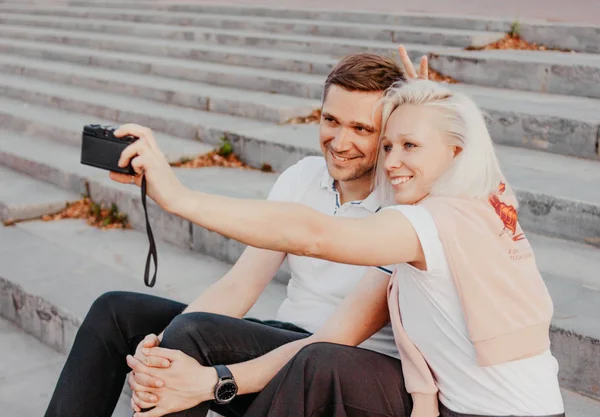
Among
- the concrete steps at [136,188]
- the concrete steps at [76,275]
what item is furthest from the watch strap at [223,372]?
the concrete steps at [136,188]

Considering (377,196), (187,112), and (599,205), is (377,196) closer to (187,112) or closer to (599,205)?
(599,205)

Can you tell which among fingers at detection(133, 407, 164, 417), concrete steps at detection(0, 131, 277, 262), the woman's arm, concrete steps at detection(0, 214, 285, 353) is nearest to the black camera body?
the woman's arm

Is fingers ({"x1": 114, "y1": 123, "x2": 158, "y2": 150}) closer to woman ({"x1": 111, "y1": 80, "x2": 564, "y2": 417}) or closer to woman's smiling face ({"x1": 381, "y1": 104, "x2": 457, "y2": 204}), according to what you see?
woman ({"x1": 111, "y1": 80, "x2": 564, "y2": 417})

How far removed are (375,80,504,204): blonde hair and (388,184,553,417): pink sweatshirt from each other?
0.13ft

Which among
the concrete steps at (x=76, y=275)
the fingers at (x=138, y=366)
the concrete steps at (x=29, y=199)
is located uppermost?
the fingers at (x=138, y=366)

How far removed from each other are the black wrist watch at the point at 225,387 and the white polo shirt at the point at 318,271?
0.36 meters

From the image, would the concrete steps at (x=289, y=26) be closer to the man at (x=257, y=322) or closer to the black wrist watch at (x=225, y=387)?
the man at (x=257, y=322)

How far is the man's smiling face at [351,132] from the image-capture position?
2250 mm

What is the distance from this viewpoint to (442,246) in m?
1.77

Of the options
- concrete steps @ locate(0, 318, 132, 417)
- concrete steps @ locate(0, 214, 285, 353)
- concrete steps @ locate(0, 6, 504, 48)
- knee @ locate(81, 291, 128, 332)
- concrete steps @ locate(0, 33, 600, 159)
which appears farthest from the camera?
concrete steps @ locate(0, 6, 504, 48)

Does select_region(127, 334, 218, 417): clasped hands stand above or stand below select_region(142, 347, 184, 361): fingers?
below

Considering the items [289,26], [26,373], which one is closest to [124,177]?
[26,373]

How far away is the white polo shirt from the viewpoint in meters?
2.30

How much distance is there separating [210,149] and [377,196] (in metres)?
2.81
